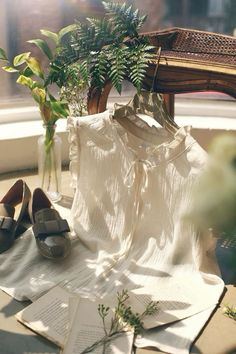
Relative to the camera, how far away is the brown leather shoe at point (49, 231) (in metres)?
1.51

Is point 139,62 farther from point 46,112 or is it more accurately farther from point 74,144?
point 46,112

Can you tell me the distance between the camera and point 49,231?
1550 mm

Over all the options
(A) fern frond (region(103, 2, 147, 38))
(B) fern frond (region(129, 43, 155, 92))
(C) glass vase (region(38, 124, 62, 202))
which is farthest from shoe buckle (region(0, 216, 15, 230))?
(A) fern frond (region(103, 2, 147, 38))

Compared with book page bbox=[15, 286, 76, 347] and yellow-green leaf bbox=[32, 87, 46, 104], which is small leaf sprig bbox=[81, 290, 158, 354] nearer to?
book page bbox=[15, 286, 76, 347]

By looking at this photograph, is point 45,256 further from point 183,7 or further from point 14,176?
point 183,7

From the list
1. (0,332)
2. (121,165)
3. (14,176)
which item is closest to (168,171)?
(121,165)

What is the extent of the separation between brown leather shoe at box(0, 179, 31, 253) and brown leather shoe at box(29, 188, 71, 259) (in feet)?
0.14

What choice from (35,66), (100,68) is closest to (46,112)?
(35,66)

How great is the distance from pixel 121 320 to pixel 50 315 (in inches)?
7.1

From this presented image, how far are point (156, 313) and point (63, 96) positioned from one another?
914 millimetres

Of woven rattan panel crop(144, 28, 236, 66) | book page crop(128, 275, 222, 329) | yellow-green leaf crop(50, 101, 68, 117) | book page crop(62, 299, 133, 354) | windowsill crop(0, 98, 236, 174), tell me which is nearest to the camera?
book page crop(62, 299, 133, 354)

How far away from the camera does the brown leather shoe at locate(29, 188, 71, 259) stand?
1.51 metres

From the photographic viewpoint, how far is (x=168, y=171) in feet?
4.87

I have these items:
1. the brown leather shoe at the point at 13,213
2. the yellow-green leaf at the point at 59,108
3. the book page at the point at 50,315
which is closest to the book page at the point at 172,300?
the book page at the point at 50,315
